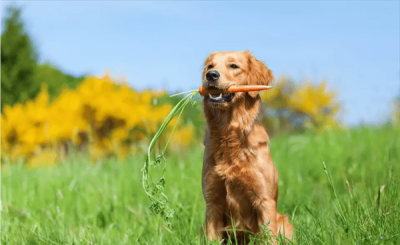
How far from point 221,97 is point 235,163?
51cm

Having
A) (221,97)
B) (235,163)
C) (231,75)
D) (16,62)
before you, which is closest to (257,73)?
(231,75)

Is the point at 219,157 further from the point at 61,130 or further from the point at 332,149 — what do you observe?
the point at 61,130

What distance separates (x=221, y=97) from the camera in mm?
2846

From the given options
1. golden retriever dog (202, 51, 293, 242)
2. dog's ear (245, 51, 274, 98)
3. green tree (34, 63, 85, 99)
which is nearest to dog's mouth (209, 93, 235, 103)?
golden retriever dog (202, 51, 293, 242)

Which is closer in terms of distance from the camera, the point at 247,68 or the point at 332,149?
the point at 247,68

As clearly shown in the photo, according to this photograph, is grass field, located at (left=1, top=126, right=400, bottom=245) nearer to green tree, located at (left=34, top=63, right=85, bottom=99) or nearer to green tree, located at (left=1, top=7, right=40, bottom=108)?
green tree, located at (left=1, top=7, right=40, bottom=108)

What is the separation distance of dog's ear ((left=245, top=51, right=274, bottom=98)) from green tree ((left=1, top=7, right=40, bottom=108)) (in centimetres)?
1602

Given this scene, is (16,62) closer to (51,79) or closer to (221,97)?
(51,79)

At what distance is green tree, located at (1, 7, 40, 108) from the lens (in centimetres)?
1720

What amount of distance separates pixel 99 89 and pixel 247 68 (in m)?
10.3

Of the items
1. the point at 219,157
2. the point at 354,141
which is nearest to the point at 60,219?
the point at 219,157

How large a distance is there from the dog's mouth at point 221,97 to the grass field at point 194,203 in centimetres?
97

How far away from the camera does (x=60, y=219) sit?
13.1ft

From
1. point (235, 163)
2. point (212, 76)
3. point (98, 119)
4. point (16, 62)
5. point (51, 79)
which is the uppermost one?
point (16, 62)
